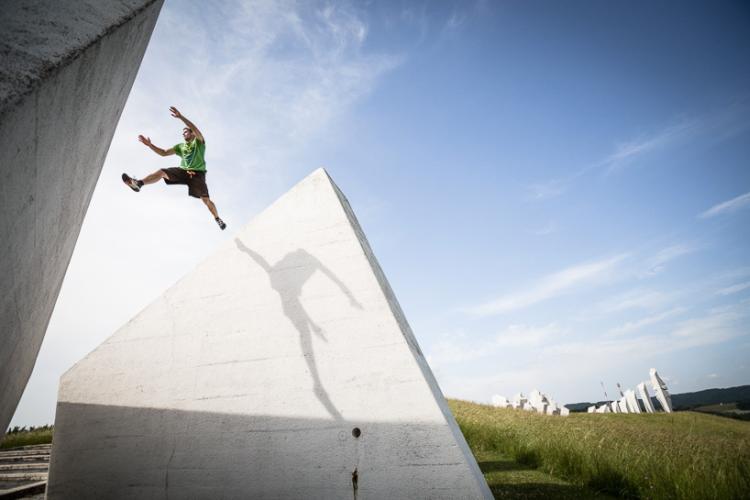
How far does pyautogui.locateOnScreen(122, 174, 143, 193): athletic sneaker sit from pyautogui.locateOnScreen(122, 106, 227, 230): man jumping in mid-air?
22 cm

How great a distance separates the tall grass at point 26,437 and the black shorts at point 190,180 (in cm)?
1401

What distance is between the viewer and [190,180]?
5.06 meters

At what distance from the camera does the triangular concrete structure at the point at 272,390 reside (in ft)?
11.4

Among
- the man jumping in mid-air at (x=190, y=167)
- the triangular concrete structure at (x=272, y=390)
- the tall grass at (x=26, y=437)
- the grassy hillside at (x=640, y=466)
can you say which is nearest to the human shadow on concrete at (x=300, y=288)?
the triangular concrete structure at (x=272, y=390)

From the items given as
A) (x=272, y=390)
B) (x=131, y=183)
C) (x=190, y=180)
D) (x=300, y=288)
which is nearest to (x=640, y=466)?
(x=272, y=390)

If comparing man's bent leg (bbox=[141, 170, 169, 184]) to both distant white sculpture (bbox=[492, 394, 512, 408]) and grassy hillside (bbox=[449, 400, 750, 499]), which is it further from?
distant white sculpture (bbox=[492, 394, 512, 408])

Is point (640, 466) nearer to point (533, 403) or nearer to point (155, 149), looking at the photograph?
point (155, 149)

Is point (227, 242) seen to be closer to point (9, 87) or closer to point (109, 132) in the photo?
point (109, 132)

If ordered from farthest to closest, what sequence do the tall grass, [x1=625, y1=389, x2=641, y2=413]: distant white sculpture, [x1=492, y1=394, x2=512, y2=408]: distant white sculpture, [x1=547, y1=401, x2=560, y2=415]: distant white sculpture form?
[x1=492, y1=394, x2=512, y2=408]: distant white sculpture
[x1=625, y1=389, x2=641, y2=413]: distant white sculpture
[x1=547, y1=401, x2=560, y2=415]: distant white sculpture
the tall grass

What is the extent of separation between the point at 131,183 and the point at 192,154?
969 millimetres

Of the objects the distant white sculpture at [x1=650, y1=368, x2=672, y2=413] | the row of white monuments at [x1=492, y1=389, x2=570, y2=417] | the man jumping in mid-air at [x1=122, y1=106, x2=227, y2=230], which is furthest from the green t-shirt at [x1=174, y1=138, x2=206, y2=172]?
the distant white sculpture at [x1=650, y1=368, x2=672, y2=413]

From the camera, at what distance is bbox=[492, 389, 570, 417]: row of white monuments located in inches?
740

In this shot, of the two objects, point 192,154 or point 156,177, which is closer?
point 156,177

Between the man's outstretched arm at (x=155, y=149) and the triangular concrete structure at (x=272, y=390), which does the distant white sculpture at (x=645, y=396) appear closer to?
the triangular concrete structure at (x=272, y=390)
